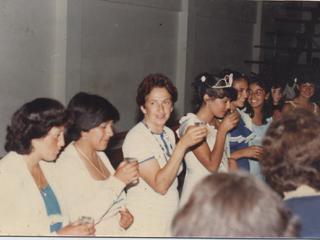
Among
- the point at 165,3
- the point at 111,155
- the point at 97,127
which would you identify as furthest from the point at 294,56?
the point at 97,127

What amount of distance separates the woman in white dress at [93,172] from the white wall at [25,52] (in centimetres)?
117

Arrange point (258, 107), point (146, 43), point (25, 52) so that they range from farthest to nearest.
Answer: point (146, 43) < point (25, 52) < point (258, 107)

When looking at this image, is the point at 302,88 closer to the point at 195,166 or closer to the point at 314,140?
the point at 195,166

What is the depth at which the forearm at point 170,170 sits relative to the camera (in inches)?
69.7

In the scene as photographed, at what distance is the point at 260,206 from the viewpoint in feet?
3.35

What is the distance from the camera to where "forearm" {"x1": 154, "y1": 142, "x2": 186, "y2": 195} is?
1.77 m

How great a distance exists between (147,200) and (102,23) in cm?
214

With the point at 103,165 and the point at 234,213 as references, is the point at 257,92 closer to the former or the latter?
the point at 103,165

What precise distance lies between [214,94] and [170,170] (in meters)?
0.51

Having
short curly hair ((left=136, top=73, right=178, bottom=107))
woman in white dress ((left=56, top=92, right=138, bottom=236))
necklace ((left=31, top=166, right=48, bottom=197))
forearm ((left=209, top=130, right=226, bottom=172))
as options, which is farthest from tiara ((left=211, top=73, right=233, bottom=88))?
necklace ((left=31, top=166, right=48, bottom=197))

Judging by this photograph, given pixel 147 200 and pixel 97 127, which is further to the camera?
pixel 147 200

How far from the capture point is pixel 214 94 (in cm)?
216

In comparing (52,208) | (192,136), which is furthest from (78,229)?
(192,136)

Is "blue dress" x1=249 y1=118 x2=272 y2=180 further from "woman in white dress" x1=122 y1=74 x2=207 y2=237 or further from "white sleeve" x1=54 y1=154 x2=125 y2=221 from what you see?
"white sleeve" x1=54 y1=154 x2=125 y2=221
